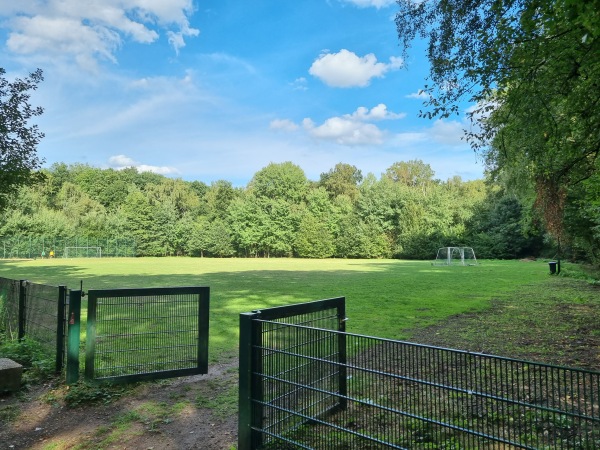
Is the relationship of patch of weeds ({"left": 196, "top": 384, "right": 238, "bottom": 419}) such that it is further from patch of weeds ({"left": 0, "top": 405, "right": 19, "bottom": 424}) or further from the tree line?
the tree line

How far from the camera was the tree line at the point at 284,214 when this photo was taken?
56.2m

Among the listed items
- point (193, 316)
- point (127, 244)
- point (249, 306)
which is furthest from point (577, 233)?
Answer: point (127, 244)

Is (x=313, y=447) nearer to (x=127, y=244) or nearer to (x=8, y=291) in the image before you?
(x=8, y=291)

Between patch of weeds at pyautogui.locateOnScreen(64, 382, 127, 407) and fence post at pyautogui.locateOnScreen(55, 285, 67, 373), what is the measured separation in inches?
31.7

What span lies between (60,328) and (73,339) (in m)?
0.66

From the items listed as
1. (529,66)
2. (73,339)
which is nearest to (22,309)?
(73,339)

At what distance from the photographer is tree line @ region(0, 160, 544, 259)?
5616 centimetres

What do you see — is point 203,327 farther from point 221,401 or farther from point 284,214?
point 284,214

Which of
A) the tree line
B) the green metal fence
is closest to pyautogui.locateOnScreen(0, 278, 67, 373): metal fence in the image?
the tree line

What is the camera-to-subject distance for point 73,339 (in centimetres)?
546

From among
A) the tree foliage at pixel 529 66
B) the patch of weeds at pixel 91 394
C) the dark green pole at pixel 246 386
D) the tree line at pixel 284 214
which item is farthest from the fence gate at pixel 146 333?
the tree line at pixel 284 214

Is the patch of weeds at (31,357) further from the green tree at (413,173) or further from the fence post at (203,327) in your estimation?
the green tree at (413,173)

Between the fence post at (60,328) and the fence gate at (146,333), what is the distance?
0.75m

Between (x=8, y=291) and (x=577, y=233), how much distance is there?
54.3 feet
